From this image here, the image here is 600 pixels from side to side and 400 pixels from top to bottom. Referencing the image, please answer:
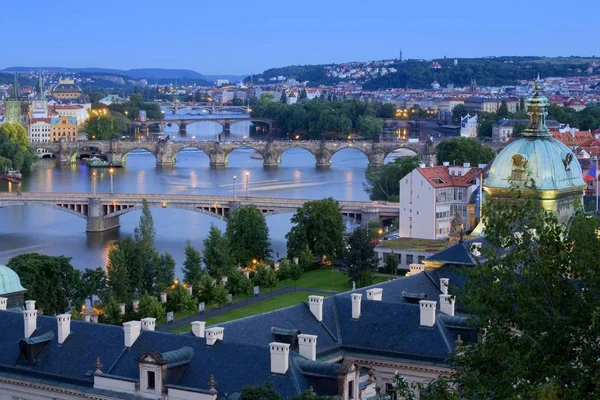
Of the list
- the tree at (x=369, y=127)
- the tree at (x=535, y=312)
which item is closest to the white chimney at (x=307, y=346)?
the tree at (x=535, y=312)

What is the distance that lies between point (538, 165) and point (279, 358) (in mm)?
15624

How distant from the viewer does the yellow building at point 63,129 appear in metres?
111

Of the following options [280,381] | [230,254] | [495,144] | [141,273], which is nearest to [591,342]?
[280,381]

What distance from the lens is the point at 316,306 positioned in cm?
2266

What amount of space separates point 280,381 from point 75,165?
7381 cm

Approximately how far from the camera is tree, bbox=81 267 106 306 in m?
35.4

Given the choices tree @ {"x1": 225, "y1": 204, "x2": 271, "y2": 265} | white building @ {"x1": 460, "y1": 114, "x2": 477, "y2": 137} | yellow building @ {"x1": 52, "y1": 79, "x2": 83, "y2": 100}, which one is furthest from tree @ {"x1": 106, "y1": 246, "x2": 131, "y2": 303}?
yellow building @ {"x1": 52, "y1": 79, "x2": 83, "y2": 100}

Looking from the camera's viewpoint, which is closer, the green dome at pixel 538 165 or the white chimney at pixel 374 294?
the white chimney at pixel 374 294

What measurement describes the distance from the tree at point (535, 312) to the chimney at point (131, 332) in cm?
749

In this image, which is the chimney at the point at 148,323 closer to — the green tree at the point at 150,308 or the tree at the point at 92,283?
the green tree at the point at 150,308

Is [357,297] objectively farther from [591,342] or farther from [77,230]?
[77,230]

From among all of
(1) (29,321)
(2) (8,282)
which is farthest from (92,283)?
(1) (29,321)

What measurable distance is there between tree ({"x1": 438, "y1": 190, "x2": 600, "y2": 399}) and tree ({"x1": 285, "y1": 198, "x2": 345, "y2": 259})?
2932cm

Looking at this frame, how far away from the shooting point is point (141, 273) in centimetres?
3744
